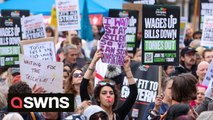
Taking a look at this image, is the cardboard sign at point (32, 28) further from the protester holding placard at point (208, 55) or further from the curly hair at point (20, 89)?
the curly hair at point (20, 89)

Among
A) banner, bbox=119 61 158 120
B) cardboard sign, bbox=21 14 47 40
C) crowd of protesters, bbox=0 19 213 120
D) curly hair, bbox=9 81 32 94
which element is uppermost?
cardboard sign, bbox=21 14 47 40

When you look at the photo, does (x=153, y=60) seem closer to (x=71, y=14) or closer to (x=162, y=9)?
(x=162, y=9)

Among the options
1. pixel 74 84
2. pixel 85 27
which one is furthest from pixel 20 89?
pixel 85 27

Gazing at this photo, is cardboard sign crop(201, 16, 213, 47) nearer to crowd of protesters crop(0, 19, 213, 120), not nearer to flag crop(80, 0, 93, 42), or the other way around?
crowd of protesters crop(0, 19, 213, 120)

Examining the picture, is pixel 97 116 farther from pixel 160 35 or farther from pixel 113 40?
pixel 160 35

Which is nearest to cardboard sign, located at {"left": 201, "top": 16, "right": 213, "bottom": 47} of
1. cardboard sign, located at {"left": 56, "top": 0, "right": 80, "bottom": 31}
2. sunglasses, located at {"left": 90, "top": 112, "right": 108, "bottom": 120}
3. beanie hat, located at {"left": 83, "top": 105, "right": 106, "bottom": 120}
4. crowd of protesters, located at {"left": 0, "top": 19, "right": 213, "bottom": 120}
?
cardboard sign, located at {"left": 56, "top": 0, "right": 80, "bottom": 31}

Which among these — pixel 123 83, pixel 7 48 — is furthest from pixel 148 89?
pixel 7 48

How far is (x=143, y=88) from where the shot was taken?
11125mm

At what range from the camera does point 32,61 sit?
959cm

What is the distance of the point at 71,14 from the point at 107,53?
5.73 m

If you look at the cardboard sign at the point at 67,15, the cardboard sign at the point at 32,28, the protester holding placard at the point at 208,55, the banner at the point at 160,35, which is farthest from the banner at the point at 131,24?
the banner at the point at 160,35

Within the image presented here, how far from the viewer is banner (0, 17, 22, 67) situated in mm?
12953
